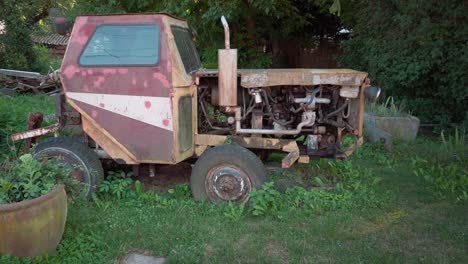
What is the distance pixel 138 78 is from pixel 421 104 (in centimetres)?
805

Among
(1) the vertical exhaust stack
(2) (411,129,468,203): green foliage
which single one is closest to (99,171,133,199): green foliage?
(1) the vertical exhaust stack

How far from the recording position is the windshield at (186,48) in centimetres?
533

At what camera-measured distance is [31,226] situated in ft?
11.8

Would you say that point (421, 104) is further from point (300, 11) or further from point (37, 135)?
point (37, 135)

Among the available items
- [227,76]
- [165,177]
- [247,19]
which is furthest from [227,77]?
[247,19]

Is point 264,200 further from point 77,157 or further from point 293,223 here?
point 77,157

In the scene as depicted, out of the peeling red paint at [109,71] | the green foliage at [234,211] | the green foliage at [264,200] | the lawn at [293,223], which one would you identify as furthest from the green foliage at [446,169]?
the peeling red paint at [109,71]

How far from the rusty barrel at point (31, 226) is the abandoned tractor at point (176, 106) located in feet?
4.43

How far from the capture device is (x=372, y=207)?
202 inches

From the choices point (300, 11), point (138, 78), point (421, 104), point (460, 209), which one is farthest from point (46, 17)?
point (460, 209)

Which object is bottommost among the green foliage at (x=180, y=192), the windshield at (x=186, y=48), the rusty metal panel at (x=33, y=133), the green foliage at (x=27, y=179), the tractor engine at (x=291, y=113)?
the green foliage at (x=180, y=192)

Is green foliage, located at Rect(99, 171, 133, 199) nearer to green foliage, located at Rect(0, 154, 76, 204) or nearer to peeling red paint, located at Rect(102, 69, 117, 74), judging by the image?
green foliage, located at Rect(0, 154, 76, 204)

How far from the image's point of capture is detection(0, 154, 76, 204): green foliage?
3851mm

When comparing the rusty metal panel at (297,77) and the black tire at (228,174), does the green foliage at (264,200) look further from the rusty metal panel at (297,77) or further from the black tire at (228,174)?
the rusty metal panel at (297,77)
